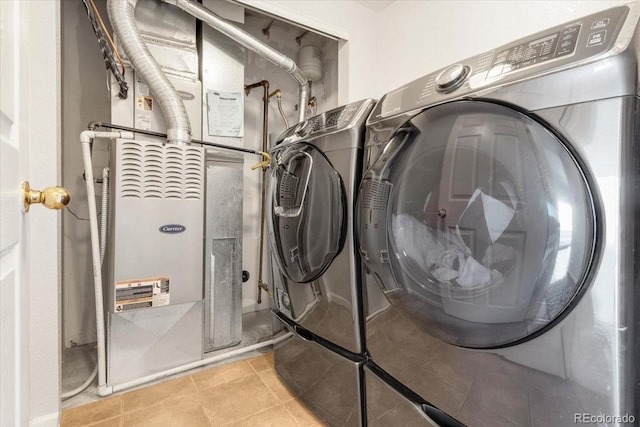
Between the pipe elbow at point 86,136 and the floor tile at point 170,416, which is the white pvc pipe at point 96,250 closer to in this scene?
the pipe elbow at point 86,136

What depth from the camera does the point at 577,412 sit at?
53 centimetres

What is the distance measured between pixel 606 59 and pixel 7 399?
1133 millimetres

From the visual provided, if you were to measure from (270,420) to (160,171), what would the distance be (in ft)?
4.03

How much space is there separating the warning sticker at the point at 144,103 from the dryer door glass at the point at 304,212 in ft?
2.65

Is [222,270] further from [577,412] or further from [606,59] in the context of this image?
[606,59]

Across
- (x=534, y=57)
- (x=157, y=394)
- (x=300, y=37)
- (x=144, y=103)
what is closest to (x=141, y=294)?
(x=157, y=394)

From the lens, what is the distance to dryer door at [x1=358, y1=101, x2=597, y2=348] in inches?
20.9

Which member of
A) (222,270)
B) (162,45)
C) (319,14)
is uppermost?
(319,14)

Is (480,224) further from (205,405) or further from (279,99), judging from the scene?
(279,99)

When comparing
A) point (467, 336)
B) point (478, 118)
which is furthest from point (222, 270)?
point (478, 118)

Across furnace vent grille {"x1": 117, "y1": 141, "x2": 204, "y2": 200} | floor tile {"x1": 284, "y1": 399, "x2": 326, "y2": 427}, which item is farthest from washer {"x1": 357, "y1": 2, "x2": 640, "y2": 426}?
furnace vent grille {"x1": 117, "y1": 141, "x2": 204, "y2": 200}

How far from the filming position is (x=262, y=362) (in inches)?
62.4

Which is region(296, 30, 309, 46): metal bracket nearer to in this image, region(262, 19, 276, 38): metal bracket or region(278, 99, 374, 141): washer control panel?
region(262, 19, 276, 38): metal bracket

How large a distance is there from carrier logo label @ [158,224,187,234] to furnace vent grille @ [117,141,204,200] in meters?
0.14
